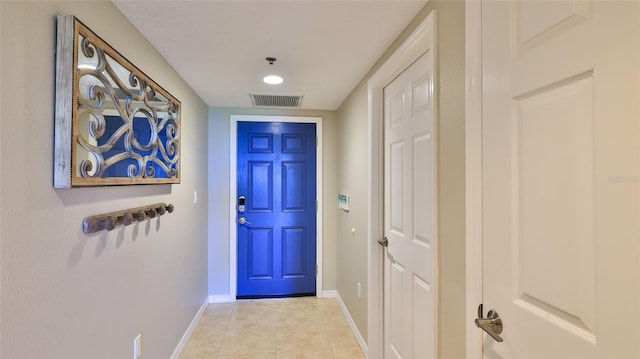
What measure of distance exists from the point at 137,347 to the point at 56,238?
36.5 inches

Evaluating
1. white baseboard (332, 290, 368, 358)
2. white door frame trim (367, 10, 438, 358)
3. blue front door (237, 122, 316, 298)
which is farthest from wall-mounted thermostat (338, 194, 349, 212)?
white baseboard (332, 290, 368, 358)

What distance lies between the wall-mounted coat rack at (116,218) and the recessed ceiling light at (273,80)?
4.12 ft

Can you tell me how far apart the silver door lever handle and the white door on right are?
17 mm

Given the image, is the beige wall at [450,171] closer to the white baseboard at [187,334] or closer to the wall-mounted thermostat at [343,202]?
the wall-mounted thermostat at [343,202]

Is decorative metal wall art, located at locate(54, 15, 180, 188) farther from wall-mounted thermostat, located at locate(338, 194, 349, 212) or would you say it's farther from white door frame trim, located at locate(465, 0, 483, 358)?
wall-mounted thermostat, located at locate(338, 194, 349, 212)

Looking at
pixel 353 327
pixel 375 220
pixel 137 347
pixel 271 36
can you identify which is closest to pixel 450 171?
pixel 375 220

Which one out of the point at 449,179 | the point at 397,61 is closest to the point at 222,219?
the point at 397,61

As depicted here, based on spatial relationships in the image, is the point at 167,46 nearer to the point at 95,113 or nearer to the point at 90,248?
the point at 95,113

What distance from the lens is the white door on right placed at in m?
0.60

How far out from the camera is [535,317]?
81cm

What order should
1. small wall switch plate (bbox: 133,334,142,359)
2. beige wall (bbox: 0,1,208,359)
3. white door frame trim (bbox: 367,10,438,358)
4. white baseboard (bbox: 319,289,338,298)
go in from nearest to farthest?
beige wall (bbox: 0,1,208,359), small wall switch plate (bbox: 133,334,142,359), white door frame trim (bbox: 367,10,438,358), white baseboard (bbox: 319,289,338,298)

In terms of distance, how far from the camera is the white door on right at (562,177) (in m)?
0.60

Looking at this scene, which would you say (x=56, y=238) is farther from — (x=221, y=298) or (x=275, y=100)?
(x=221, y=298)

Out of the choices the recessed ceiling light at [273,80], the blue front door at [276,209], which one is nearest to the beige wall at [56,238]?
the recessed ceiling light at [273,80]
